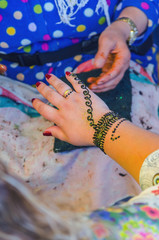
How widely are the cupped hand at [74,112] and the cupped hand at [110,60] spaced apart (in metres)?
0.12

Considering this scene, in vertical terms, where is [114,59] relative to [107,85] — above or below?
above

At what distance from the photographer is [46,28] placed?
0.87m

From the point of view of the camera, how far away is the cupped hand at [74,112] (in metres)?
0.67

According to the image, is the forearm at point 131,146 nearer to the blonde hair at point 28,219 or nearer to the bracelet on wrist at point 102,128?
the bracelet on wrist at point 102,128

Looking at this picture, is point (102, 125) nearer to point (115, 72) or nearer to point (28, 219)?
point (115, 72)

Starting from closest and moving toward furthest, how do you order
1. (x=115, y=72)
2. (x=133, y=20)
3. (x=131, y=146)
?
(x=131, y=146), (x=115, y=72), (x=133, y=20)

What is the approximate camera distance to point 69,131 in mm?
673

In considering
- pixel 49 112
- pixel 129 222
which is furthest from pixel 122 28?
pixel 129 222

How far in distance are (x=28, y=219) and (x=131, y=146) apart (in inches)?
12.7

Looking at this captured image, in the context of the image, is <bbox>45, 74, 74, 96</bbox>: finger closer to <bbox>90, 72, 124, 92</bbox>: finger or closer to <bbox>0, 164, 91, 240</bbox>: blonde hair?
<bbox>90, 72, 124, 92</bbox>: finger

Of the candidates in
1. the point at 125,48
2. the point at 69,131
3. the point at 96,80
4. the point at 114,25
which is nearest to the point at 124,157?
the point at 69,131

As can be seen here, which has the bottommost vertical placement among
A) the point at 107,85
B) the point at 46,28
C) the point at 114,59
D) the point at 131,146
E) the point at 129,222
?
the point at 129,222

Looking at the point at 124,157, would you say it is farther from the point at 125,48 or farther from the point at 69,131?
the point at 125,48

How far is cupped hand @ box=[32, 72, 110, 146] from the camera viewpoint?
666 millimetres
